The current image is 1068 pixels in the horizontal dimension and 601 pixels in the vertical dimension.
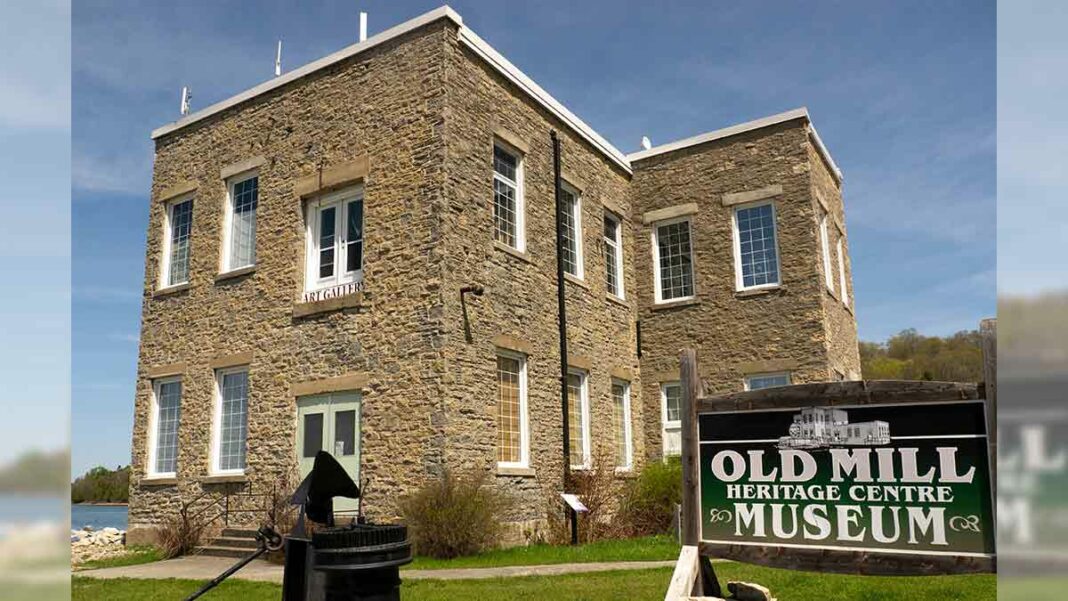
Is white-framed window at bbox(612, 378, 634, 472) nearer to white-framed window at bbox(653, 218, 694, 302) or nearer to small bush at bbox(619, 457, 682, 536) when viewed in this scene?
small bush at bbox(619, 457, 682, 536)

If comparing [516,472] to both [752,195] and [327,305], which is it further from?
[752,195]

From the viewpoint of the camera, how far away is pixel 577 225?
17703 millimetres

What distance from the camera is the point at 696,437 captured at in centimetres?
613

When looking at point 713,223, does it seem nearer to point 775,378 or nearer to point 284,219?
point 775,378

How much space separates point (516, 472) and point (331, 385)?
3.54 m

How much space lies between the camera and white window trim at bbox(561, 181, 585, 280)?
1748cm

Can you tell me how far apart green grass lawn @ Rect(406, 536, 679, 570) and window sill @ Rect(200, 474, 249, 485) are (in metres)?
4.71

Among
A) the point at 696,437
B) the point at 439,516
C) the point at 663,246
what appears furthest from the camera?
the point at 663,246

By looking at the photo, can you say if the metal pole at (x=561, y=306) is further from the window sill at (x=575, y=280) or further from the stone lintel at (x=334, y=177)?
the stone lintel at (x=334, y=177)

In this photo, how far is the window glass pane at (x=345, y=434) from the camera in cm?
1348

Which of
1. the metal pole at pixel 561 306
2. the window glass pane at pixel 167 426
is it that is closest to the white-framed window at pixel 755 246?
the metal pole at pixel 561 306

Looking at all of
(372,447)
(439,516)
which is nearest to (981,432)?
(439,516)

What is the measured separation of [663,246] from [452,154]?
814 centimetres

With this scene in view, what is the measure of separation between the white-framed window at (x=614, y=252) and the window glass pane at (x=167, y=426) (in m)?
9.91
